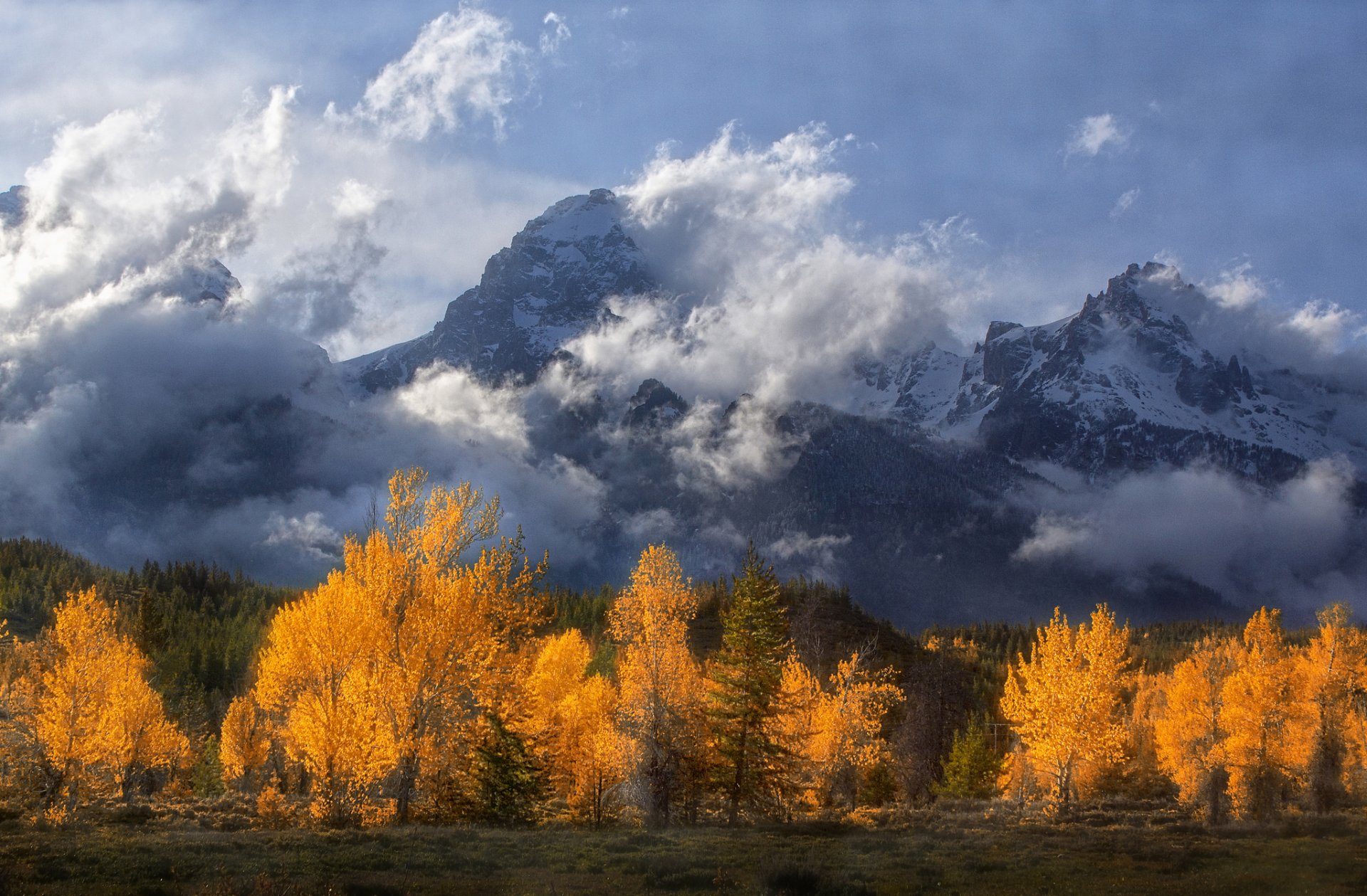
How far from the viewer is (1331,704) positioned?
184ft

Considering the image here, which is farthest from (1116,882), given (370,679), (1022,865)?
(370,679)

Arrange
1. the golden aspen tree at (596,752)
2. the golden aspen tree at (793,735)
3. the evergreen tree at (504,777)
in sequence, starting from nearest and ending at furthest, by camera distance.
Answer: the evergreen tree at (504,777) → the golden aspen tree at (596,752) → the golden aspen tree at (793,735)

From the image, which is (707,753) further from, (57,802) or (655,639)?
(57,802)

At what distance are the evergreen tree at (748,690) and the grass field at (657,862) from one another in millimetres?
3545

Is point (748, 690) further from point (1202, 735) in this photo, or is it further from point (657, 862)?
point (1202, 735)

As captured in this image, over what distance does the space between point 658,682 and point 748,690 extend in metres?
4.79

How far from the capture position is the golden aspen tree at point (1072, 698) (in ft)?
138

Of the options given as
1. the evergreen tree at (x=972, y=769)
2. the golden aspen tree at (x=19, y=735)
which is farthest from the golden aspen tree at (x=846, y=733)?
the golden aspen tree at (x=19, y=735)

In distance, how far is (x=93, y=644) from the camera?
3941cm

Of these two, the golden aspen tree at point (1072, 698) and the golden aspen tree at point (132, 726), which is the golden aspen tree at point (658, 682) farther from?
the golden aspen tree at point (132, 726)

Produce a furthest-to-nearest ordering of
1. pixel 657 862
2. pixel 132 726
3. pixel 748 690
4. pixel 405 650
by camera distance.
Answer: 1. pixel 132 726
2. pixel 748 690
3. pixel 405 650
4. pixel 657 862

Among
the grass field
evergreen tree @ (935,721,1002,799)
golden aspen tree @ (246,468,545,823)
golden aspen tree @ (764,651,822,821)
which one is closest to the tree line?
golden aspen tree @ (246,468,545,823)

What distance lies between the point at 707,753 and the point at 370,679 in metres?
18.3

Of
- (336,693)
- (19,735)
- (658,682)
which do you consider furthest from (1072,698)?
(19,735)
